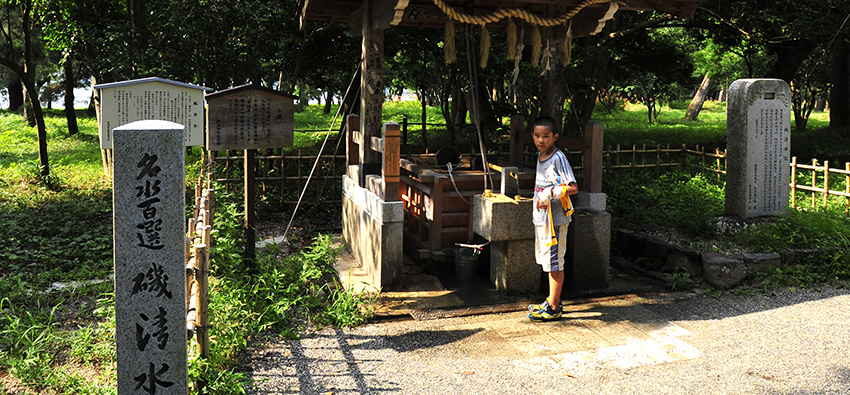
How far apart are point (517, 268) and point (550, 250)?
834mm

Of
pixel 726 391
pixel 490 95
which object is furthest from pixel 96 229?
pixel 490 95

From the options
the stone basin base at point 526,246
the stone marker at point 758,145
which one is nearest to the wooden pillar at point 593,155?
the stone basin base at point 526,246

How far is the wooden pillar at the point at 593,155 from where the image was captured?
722 centimetres

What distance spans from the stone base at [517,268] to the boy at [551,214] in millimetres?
622

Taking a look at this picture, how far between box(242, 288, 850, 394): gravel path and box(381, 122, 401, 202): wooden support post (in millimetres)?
1491

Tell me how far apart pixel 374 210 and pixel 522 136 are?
9.32 ft

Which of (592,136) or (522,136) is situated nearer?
(592,136)

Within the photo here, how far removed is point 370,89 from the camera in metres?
7.89

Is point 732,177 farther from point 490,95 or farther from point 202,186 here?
point 490,95

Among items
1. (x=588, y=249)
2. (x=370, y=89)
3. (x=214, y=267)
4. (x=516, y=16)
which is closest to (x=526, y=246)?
(x=588, y=249)

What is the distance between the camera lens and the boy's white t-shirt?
6.23m

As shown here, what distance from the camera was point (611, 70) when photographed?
56.4 ft

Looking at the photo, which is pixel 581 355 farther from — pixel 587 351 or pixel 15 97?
pixel 15 97

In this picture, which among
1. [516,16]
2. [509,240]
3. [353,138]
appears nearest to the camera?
[509,240]
